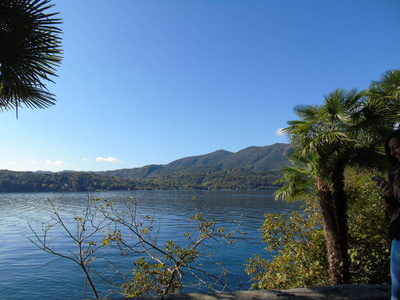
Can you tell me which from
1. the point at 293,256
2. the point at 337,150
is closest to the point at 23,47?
the point at 337,150

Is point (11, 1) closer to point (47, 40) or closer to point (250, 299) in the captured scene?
point (47, 40)

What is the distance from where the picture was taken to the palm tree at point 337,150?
5.95m

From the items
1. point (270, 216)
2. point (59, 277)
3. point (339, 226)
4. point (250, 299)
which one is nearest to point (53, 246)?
point (59, 277)

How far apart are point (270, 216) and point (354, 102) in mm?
3766

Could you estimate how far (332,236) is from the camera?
6.19 meters

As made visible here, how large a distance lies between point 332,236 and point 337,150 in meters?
2.07

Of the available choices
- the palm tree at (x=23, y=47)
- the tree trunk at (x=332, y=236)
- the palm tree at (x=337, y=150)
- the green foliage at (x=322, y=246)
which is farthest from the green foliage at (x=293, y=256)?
the palm tree at (x=23, y=47)

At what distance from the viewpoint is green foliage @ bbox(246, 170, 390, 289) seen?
21.3 ft

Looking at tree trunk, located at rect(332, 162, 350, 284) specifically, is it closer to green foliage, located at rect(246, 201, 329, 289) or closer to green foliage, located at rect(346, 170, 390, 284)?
green foliage, located at rect(346, 170, 390, 284)

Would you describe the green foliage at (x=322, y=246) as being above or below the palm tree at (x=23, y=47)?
below

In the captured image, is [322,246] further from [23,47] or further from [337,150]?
[23,47]

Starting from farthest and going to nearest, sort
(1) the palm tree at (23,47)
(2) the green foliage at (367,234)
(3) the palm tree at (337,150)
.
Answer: (2) the green foliage at (367,234) → (3) the palm tree at (337,150) → (1) the palm tree at (23,47)

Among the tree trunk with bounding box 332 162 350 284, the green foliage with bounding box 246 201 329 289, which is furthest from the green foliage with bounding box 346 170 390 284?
the green foliage with bounding box 246 201 329 289

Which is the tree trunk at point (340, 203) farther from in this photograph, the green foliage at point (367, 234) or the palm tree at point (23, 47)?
the palm tree at point (23, 47)
